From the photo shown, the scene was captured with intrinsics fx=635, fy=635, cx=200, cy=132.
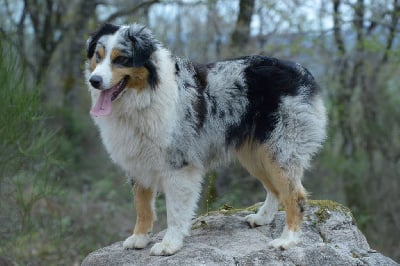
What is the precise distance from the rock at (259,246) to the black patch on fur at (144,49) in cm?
174

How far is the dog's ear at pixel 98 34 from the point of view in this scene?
20.4 ft

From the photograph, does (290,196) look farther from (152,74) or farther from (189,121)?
(152,74)

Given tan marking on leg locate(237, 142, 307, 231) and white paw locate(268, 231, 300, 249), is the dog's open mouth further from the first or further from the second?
white paw locate(268, 231, 300, 249)

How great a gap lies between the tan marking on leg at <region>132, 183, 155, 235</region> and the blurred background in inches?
109

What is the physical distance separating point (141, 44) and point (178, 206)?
64.8 inches

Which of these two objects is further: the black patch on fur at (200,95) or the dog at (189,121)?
the black patch on fur at (200,95)

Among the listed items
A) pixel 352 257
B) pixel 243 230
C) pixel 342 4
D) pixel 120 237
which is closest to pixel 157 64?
pixel 243 230

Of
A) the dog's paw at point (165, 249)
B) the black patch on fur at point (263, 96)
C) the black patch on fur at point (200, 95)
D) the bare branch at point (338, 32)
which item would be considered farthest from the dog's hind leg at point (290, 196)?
the bare branch at point (338, 32)

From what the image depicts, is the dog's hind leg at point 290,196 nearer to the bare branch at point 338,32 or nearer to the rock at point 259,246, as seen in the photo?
the rock at point 259,246

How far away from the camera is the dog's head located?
592cm

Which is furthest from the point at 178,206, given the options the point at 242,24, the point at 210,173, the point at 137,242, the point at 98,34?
the point at 242,24

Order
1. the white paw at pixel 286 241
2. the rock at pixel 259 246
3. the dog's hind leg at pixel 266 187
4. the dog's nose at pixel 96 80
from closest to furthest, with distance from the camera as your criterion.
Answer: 1. the dog's nose at pixel 96 80
2. the rock at pixel 259 246
3. the white paw at pixel 286 241
4. the dog's hind leg at pixel 266 187

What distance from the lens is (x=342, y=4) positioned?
18.3m

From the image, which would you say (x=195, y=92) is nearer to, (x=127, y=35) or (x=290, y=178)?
(x=127, y=35)
